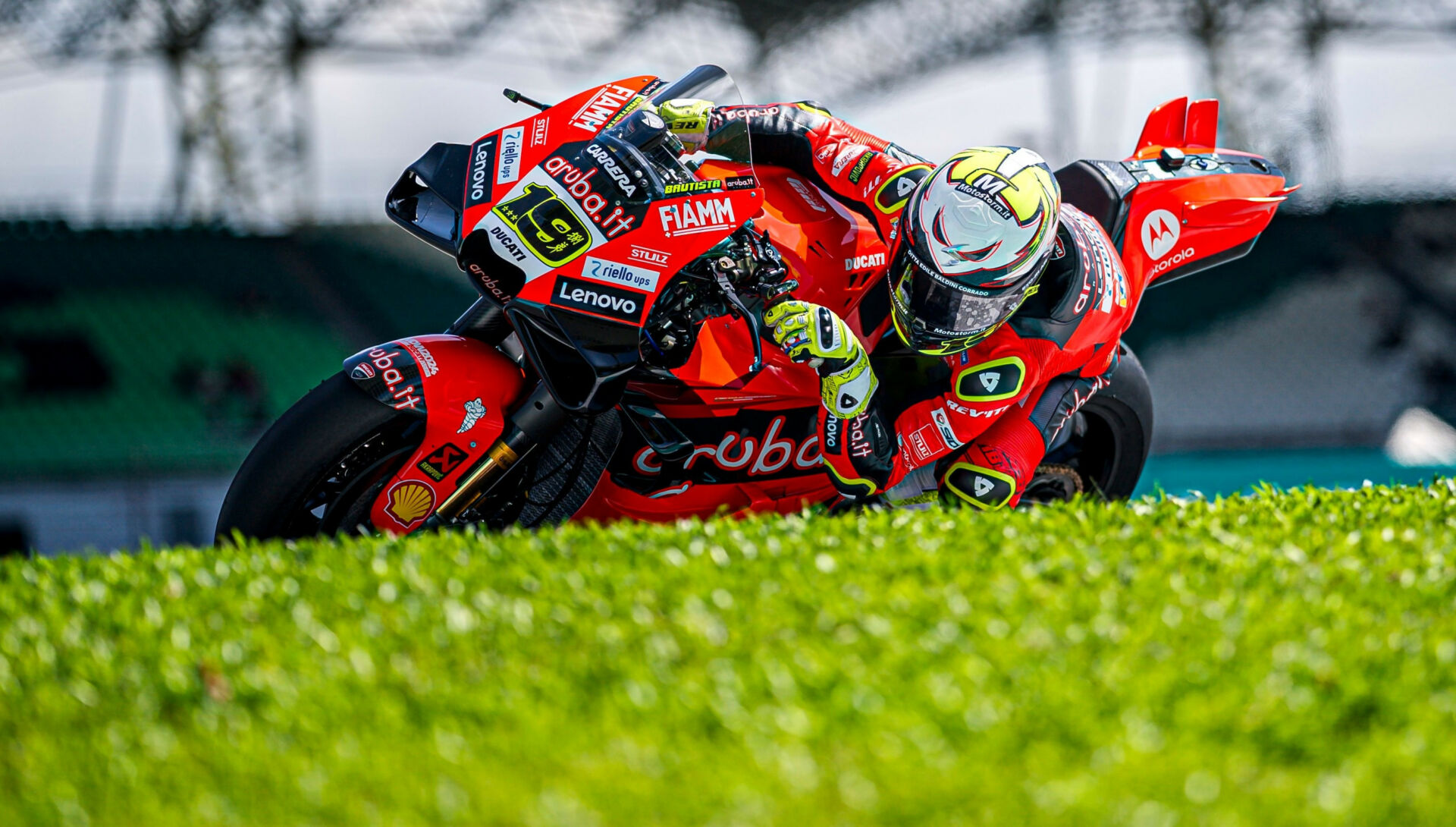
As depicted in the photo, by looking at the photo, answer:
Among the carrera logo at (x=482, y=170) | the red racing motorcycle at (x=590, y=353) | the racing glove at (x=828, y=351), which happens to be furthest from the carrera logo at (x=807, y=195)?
the carrera logo at (x=482, y=170)

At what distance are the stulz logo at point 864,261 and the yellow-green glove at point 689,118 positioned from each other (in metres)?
0.58

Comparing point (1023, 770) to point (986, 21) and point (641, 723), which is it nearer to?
point (641, 723)

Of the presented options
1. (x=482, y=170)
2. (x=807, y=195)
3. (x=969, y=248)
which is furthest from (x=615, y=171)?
(x=969, y=248)

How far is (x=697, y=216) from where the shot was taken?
2654mm

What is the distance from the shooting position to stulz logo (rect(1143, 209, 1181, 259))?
369 centimetres

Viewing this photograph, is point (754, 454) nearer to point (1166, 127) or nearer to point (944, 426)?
point (944, 426)

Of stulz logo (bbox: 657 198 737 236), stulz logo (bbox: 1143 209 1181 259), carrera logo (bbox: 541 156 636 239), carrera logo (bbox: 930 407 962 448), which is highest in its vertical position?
carrera logo (bbox: 541 156 636 239)

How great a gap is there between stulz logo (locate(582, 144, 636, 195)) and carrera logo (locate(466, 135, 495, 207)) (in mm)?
250

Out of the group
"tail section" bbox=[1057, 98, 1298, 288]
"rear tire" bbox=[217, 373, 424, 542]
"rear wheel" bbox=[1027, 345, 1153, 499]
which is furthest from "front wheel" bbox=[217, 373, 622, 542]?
"tail section" bbox=[1057, 98, 1298, 288]

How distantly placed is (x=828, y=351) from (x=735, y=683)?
1.31 metres

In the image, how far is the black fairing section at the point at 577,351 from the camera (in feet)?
8.50

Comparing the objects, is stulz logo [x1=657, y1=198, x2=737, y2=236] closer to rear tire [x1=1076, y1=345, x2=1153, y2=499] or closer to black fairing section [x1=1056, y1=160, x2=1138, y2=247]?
black fairing section [x1=1056, y1=160, x2=1138, y2=247]

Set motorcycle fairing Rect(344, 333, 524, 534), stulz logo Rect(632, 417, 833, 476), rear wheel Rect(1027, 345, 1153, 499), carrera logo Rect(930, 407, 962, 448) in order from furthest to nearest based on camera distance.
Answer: rear wheel Rect(1027, 345, 1153, 499) < carrera logo Rect(930, 407, 962, 448) < stulz logo Rect(632, 417, 833, 476) < motorcycle fairing Rect(344, 333, 524, 534)

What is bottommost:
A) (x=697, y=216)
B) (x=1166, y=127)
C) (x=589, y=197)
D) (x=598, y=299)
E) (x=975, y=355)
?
(x=975, y=355)
